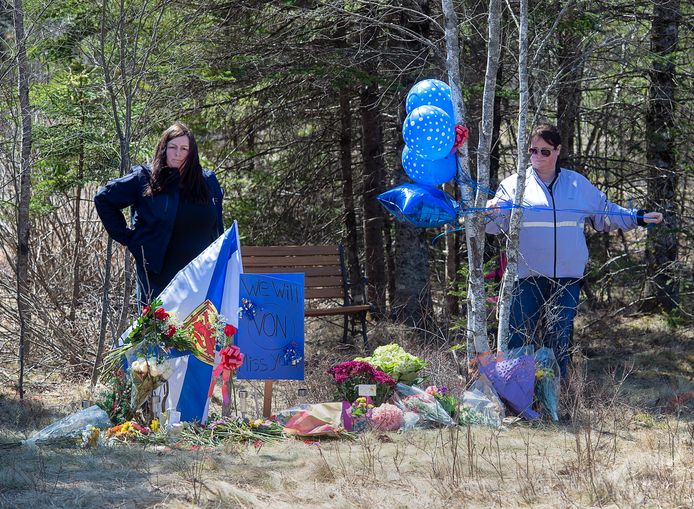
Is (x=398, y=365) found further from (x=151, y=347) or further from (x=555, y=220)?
(x=151, y=347)

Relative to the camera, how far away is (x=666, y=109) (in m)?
8.69

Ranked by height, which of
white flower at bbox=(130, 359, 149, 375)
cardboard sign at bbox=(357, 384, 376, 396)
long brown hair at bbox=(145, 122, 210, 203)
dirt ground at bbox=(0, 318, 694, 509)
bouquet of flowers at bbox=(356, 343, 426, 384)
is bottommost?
dirt ground at bbox=(0, 318, 694, 509)

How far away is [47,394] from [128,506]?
3.37 meters

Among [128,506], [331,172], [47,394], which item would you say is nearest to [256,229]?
[331,172]

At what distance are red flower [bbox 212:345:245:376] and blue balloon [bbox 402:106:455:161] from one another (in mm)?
1639

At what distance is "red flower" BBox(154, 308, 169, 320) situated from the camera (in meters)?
5.25

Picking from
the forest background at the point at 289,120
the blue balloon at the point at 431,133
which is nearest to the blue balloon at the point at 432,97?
the blue balloon at the point at 431,133

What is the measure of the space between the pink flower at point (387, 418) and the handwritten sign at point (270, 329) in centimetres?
59

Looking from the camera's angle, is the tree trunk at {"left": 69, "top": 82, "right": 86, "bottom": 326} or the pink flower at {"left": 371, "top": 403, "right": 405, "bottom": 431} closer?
the pink flower at {"left": 371, "top": 403, "right": 405, "bottom": 431}

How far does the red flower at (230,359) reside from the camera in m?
5.36

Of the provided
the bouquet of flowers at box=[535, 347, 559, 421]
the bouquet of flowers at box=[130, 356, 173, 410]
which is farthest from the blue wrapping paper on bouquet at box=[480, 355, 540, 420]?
the bouquet of flowers at box=[130, 356, 173, 410]

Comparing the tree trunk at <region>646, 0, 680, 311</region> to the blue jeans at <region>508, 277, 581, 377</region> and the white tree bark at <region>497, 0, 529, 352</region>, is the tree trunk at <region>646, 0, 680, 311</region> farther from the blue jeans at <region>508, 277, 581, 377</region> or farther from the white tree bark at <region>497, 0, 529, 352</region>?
the white tree bark at <region>497, 0, 529, 352</region>

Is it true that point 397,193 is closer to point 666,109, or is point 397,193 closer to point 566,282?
point 566,282

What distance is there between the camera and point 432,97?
603cm
